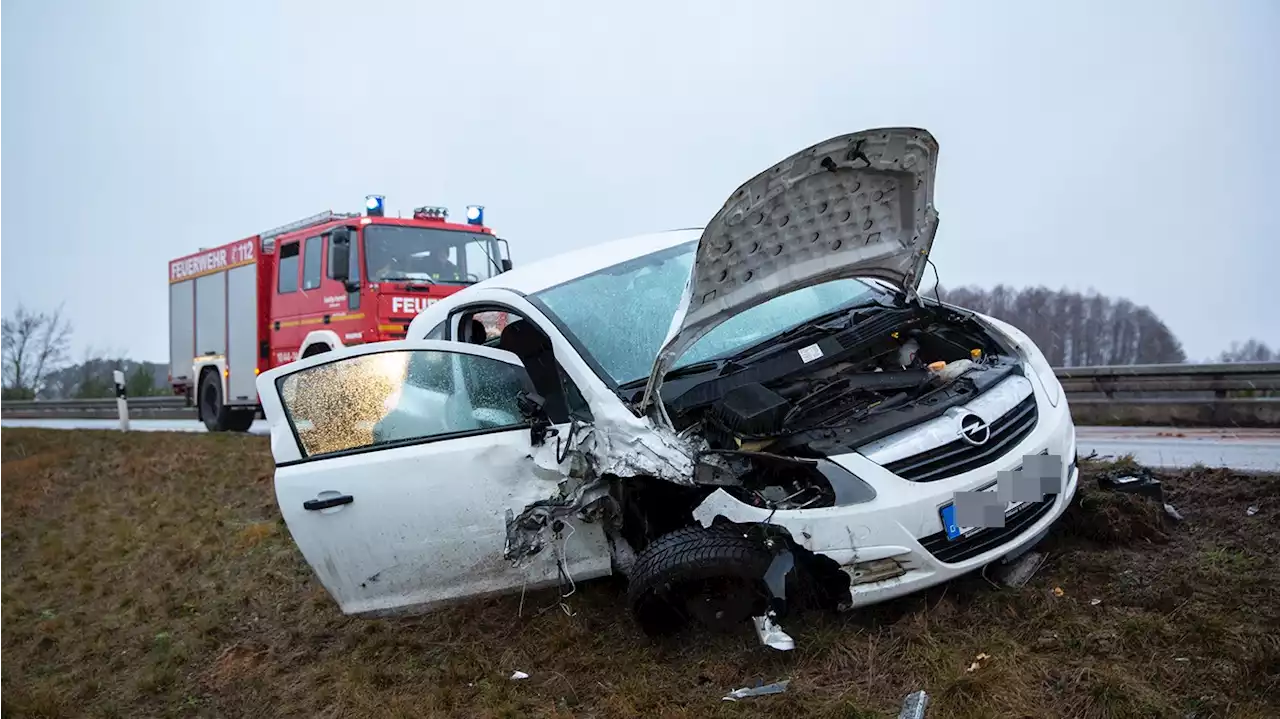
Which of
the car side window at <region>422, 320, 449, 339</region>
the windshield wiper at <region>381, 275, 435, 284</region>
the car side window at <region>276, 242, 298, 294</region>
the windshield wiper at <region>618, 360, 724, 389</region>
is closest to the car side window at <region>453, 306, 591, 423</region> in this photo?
the car side window at <region>422, 320, 449, 339</region>

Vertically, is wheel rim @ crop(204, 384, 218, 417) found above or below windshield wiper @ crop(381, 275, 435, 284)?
below

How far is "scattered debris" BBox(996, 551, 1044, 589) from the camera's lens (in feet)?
10.8

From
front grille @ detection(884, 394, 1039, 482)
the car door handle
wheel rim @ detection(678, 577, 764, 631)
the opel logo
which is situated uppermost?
the opel logo

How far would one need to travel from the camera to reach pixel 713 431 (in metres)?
A: 3.38

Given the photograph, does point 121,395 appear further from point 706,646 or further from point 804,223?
point 804,223

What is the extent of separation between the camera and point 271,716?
3699 mm

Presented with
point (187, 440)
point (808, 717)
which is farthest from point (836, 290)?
point (187, 440)

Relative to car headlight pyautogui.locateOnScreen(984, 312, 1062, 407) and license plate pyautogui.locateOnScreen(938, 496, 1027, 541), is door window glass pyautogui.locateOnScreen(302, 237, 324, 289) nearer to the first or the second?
car headlight pyautogui.locateOnScreen(984, 312, 1062, 407)

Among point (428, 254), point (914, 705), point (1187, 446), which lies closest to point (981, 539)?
point (914, 705)

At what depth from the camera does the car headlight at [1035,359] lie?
365 centimetres

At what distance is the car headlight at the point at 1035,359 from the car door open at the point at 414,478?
1900mm

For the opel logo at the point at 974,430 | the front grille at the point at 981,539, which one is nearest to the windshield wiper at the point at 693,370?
the opel logo at the point at 974,430

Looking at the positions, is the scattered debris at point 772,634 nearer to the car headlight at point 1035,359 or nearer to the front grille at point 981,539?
the front grille at point 981,539

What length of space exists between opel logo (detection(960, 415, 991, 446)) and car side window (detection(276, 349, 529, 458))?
5.49 feet
